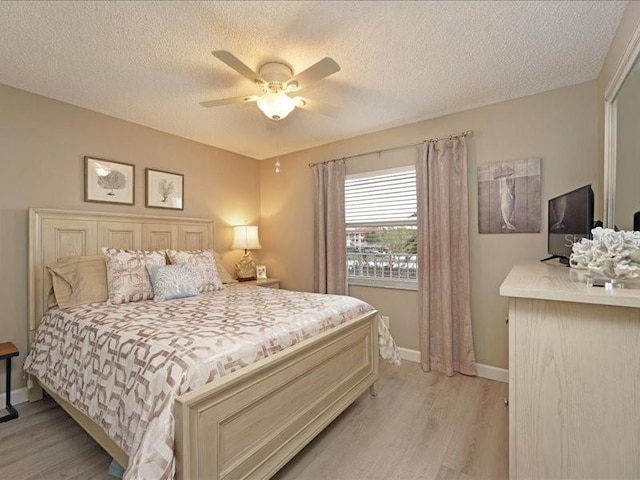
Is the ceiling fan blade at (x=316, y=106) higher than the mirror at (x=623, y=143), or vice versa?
the ceiling fan blade at (x=316, y=106)

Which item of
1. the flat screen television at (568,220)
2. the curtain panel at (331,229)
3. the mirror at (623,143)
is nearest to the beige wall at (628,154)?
the mirror at (623,143)

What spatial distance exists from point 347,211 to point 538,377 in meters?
2.69

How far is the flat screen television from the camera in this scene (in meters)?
1.67

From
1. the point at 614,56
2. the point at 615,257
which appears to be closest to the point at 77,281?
the point at 615,257

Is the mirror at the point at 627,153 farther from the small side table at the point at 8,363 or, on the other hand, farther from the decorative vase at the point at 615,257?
the small side table at the point at 8,363

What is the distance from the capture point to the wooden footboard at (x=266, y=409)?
1.18 metres

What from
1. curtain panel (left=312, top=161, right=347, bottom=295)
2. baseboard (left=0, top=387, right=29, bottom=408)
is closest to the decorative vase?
curtain panel (left=312, top=161, right=347, bottom=295)

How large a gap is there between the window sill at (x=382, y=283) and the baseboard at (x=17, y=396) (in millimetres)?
2980

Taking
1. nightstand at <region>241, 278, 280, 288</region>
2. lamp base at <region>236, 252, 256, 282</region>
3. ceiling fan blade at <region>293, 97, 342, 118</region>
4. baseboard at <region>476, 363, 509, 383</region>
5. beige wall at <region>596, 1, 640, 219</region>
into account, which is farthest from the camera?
lamp base at <region>236, 252, 256, 282</region>

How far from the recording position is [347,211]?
366 cm

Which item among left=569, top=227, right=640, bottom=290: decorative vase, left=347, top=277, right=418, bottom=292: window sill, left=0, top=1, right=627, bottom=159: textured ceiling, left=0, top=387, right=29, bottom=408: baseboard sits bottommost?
left=0, top=387, right=29, bottom=408: baseboard

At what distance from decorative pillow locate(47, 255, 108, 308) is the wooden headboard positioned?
129 mm

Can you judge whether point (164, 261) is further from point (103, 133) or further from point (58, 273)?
point (103, 133)

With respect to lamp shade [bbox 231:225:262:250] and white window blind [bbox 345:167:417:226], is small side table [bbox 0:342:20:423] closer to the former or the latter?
A: lamp shade [bbox 231:225:262:250]
